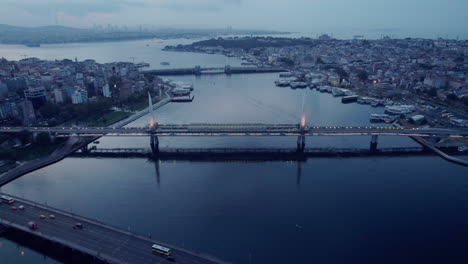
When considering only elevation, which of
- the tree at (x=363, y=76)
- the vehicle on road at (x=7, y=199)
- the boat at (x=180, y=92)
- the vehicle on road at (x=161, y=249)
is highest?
the tree at (x=363, y=76)

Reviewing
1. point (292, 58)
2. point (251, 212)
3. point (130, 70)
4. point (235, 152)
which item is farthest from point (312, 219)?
point (292, 58)

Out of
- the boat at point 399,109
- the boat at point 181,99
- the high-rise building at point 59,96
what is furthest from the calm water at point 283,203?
the boat at point 181,99

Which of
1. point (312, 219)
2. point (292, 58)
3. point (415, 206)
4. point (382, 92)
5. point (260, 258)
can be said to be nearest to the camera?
point (260, 258)

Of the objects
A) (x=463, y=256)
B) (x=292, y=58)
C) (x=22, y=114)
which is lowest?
(x=463, y=256)

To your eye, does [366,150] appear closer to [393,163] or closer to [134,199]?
[393,163]

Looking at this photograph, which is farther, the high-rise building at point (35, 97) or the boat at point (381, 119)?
the high-rise building at point (35, 97)

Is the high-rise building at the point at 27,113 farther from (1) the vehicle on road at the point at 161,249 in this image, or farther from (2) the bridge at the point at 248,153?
(1) the vehicle on road at the point at 161,249

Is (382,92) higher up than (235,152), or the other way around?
(382,92)
